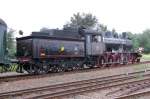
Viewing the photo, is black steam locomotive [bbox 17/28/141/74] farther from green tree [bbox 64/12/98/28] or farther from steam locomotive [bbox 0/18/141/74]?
green tree [bbox 64/12/98/28]

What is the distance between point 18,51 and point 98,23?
41.1 m

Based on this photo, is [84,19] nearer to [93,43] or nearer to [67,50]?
[93,43]

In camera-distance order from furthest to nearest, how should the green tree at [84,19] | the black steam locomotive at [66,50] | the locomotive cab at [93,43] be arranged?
the green tree at [84,19] → the locomotive cab at [93,43] → the black steam locomotive at [66,50]

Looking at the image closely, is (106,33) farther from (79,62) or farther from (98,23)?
(98,23)

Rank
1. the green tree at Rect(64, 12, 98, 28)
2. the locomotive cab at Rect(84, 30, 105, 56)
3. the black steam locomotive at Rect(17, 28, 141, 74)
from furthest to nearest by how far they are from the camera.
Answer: the green tree at Rect(64, 12, 98, 28)
the locomotive cab at Rect(84, 30, 105, 56)
the black steam locomotive at Rect(17, 28, 141, 74)

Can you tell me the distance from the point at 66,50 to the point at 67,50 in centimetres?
10

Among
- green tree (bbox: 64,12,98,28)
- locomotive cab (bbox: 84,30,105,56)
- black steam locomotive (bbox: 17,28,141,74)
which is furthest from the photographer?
green tree (bbox: 64,12,98,28)

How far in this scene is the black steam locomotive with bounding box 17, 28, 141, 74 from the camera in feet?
65.6

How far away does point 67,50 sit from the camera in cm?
2216

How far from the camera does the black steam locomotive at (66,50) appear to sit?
20.0 metres

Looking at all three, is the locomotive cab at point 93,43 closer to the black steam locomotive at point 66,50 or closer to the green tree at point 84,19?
the black steam locomotive at point 66,50

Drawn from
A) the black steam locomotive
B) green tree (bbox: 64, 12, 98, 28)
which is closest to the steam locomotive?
the black steam locomotive

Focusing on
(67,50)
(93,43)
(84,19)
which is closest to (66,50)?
(67,50)

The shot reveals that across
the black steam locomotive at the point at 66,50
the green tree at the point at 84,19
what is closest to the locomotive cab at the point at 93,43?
the black steam locomotive at the point at 66,50
